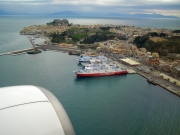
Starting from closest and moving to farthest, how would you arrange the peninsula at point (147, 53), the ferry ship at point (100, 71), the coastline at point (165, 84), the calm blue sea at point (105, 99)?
the calm blue sea at point (105, 99)
the coastline at point (165, 84)
the peninsula at point (147, 53)
the ferry ship at point (100, 71)

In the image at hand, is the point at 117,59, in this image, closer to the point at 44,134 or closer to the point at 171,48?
the point at 171,48

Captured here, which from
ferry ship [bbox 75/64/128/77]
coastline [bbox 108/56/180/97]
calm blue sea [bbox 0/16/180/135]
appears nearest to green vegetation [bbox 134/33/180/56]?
coastline [bbox 108/56/180/97]

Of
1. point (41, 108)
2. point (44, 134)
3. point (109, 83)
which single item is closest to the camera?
point (44, 134)

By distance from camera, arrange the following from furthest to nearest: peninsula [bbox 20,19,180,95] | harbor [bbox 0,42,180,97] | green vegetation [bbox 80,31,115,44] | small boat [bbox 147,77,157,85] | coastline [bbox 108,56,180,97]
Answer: green vegetation [bbox 80,31,115,44] → peninsula [bbox 20,19,180,95] → small boat [bbox 147,77,157,85] → harbor [bbox 0,42,180,97] → coastline [bbox 108,56,180,97]

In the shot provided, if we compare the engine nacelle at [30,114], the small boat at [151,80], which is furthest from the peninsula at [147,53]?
the engine nacelle at [30,114]

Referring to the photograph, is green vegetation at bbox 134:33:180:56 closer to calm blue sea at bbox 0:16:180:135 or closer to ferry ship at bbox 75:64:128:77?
ferry ship at bbox 75:64:128:77

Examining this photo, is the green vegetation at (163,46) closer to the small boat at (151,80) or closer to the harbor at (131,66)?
the harbor at (131,66)

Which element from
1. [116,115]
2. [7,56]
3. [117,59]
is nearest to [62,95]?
[116,115]

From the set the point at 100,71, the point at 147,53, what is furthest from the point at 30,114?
the point at 147,53
